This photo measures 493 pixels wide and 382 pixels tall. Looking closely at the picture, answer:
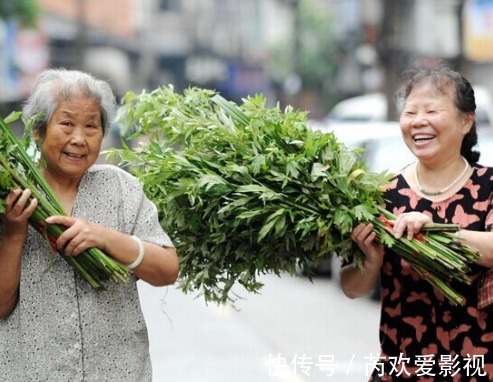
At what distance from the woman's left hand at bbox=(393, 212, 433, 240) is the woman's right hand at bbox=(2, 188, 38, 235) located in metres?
1.02

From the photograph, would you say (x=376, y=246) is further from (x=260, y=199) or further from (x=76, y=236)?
(x=76, y=236)

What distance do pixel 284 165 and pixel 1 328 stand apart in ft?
3.12

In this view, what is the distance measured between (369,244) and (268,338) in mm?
5166

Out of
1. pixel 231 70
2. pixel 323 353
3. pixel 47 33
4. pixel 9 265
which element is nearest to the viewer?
pixel 9 265

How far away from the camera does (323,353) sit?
796cm

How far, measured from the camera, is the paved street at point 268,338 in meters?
7.25

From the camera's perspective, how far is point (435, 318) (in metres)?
3.45

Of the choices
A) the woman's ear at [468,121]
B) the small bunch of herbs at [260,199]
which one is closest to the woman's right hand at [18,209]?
the small bunch of herbs at [260,199]

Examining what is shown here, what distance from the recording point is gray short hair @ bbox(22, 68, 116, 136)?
330 centimetres

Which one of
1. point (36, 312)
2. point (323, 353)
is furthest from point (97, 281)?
point (323, 353)

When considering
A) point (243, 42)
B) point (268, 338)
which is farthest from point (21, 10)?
point (243, 42)

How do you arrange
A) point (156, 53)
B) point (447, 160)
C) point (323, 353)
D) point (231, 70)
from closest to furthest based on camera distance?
1. point (447, 160)
2. point (323, 353)
3. point (156, 53)
4. point (231, 70)

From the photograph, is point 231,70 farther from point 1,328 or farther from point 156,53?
point 1,328

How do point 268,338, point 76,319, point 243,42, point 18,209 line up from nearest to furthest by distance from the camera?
point 18,209 < point 76,319 < point 268,338 < point 243,42
